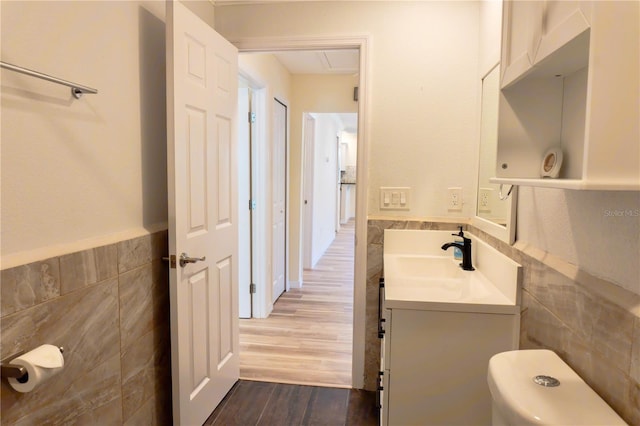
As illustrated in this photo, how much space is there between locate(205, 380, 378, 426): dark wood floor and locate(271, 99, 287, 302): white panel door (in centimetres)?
149

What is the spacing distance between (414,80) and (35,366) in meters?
2.14

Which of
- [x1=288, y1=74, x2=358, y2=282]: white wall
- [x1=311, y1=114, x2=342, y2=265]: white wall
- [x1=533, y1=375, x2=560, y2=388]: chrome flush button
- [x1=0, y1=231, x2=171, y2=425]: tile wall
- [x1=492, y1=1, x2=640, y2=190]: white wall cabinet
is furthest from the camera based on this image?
[x1=311, y1=114, x2=342, y2=265]: white wall

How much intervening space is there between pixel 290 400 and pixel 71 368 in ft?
4.48

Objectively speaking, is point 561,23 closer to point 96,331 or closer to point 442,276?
point 442,276

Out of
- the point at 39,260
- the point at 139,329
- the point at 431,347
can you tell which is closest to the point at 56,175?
the point at 39,260

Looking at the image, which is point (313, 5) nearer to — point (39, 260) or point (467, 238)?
point (467, 238)

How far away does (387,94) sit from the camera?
2.29 metres

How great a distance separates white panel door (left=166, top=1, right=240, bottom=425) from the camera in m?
1.68

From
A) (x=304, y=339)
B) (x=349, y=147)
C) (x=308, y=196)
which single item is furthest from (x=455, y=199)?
(x=349, y=147)

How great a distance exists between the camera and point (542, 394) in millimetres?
896

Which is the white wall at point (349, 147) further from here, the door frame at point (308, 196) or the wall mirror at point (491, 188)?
the wall mirror at point (491, 188)

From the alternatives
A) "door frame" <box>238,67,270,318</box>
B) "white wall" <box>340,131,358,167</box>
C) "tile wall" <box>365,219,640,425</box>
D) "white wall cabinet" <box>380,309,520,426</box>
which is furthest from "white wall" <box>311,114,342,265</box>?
"tile wall" <box>365,219,640,425</box>

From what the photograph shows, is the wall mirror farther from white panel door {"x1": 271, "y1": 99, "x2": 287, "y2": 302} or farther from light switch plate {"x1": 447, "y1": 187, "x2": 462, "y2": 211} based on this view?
white panel door {"x1": 271, "y1": 99, "x2": 287, "y2": 302}

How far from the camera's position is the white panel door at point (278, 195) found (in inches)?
153
